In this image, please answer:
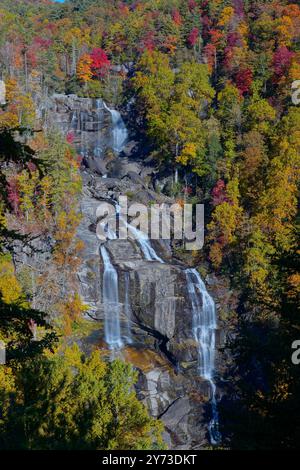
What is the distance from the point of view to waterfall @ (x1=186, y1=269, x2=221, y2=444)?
2762 cm

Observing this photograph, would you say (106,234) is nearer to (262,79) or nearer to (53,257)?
(53,257)

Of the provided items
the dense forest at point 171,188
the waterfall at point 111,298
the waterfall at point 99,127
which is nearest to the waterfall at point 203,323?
the dense forest at point 171,188

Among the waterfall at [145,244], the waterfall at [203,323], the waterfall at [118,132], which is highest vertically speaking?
A: the waterfall at [118,132]

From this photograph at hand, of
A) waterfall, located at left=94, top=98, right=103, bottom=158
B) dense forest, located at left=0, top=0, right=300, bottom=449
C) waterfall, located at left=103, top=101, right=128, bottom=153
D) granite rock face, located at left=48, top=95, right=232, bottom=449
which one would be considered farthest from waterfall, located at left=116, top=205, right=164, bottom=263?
waterfall, located at left=103, top=101, right=128, bottom=153

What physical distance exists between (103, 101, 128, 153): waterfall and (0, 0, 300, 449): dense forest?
1.33m

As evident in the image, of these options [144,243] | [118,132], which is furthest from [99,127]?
[144,243]

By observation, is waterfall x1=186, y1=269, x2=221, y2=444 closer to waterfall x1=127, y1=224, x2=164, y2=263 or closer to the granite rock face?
the granite rock face

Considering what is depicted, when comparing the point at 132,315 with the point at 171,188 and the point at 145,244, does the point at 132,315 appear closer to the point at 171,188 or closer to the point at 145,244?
the point at 145,244

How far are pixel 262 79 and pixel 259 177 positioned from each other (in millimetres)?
17143

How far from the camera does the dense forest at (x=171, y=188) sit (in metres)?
9.09

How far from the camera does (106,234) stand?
32375mm

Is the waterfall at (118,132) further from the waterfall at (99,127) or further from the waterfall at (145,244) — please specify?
the waterfall at (145,244)

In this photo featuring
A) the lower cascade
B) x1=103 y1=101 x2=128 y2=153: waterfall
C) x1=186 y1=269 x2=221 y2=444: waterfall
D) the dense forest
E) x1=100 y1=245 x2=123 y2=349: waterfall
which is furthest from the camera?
x1=103 y1=101 x2=128 y2=153: waterfall

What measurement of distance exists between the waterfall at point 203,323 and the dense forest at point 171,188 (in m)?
1.64
